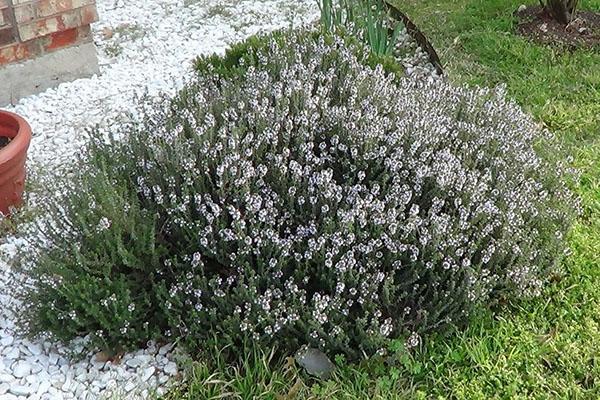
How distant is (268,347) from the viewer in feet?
8.38

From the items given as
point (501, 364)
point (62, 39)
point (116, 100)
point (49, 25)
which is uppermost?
point (49, 25)

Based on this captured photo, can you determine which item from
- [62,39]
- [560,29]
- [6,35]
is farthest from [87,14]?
[560,29]

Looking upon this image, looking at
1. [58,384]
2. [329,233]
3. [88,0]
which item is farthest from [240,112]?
[88,0]

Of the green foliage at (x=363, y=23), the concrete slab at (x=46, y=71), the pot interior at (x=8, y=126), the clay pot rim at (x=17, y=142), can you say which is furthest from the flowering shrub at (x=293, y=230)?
the concrete slab at (x=46, y=71)

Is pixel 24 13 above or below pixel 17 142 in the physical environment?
above

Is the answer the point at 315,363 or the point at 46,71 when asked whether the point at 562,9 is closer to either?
the point at 46,71

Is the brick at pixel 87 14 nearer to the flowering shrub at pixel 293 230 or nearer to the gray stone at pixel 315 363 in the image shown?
the flowering shrub at pixel 293 230

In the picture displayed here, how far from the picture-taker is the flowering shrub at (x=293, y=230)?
2527 mm

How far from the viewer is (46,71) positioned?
173 inches

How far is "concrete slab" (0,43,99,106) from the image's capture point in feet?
14.0

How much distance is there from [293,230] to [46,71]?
2.38 meters

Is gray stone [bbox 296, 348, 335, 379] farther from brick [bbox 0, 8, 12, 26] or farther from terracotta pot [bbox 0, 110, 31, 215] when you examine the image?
brick [bbox 0, 8, 12, 26]

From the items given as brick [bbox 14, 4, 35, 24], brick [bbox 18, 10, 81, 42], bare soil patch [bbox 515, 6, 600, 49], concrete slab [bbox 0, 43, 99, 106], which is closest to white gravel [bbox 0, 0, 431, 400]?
concrete slab [bbox 0, 43, 99, 106]

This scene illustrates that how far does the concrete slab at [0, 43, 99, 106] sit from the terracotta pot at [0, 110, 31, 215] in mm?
877
